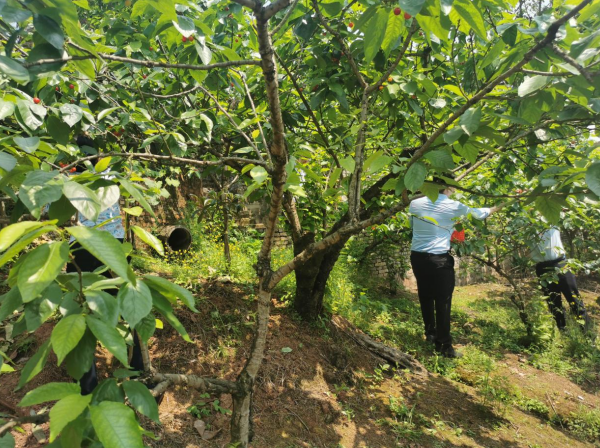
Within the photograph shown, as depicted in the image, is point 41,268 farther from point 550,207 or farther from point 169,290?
point 550,207

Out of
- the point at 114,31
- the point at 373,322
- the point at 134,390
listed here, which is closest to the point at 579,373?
the point at 373,322

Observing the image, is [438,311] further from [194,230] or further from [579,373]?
[194,230]

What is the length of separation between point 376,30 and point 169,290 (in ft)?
3.44

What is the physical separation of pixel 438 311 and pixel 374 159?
3.08 m

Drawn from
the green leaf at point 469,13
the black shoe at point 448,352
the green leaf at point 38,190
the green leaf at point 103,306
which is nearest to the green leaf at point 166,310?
the green leaf at point 103,306

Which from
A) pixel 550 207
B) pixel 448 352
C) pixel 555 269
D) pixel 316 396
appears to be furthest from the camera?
pixel 555 269

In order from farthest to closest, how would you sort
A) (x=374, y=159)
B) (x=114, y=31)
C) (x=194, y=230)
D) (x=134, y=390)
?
(x=194, y=230) → (x=114, y=31) → (x=374, y=159) → (x=134, y=390)

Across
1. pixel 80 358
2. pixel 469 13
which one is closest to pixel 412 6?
pixel 469 13

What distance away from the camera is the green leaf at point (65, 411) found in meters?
0.63

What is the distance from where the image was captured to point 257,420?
8.87 feet

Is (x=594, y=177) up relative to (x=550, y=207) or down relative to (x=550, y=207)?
up

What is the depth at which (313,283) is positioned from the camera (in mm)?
3854

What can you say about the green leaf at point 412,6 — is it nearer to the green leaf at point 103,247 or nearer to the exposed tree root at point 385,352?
the green leaf at point 103,247

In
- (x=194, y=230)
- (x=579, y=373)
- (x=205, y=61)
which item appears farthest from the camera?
(x=194, y=230)
